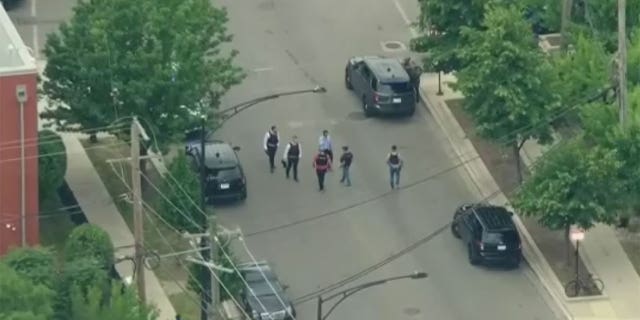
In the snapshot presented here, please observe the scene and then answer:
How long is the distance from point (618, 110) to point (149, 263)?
43.6ft

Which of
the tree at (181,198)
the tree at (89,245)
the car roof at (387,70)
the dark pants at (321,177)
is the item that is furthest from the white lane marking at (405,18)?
the tree at (89,245)

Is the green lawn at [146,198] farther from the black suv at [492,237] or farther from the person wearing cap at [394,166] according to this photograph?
the black suv at [492,237]

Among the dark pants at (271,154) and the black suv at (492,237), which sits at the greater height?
the dark pants at (271,154)

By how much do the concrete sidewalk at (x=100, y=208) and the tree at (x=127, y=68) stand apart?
7.90 feet

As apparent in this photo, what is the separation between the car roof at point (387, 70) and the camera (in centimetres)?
6538

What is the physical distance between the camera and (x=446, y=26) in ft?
213

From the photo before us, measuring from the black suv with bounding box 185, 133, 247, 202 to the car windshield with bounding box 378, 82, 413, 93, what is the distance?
645cm


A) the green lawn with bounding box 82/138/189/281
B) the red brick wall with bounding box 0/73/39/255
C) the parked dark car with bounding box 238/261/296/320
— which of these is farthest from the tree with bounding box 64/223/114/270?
the parked dark car with bounding box 238/261/296/320

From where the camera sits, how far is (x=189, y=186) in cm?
5669

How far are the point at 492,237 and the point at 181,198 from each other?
332 inches

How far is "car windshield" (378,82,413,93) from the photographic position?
6531 cm

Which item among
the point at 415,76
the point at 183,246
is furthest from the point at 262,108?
the point at 183,246

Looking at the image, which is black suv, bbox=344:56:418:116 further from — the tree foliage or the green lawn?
the tree foliage

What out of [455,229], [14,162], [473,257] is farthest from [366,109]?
[14,162]
